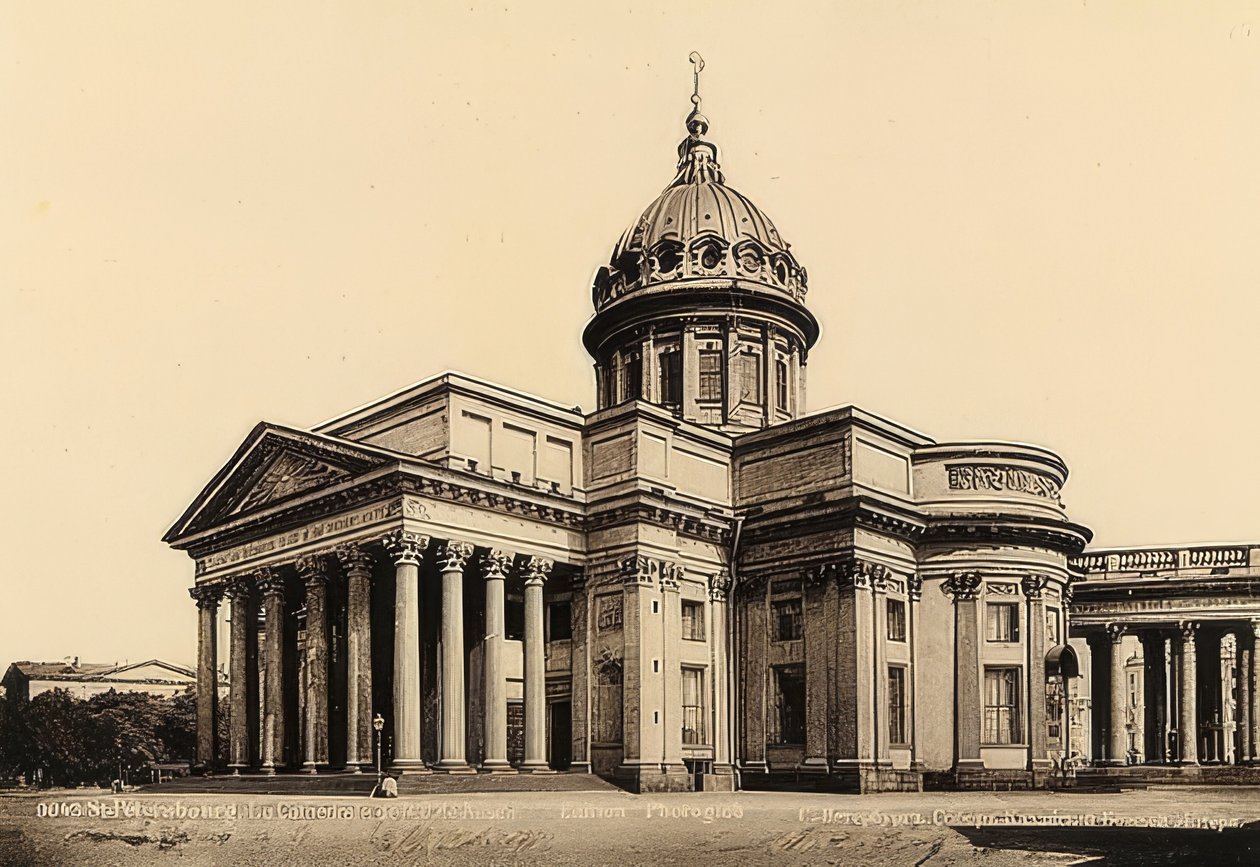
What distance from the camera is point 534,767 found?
40.8 metres

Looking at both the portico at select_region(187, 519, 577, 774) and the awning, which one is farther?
the awning

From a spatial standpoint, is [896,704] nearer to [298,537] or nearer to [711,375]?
[711,375]

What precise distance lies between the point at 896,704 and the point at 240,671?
21.8m

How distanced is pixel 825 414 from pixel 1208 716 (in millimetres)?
25576

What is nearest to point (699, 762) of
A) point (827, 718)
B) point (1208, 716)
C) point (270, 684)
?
point (827, 718)

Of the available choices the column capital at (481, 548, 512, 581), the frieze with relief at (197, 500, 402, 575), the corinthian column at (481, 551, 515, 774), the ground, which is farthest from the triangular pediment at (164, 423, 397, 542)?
the ground

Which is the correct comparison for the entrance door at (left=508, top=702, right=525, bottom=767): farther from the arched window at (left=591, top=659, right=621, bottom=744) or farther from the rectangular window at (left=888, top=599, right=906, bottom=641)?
the rectangular window at (left=888, top=599, right=906, bottom=641)

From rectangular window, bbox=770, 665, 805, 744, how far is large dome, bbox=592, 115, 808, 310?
51.9ft

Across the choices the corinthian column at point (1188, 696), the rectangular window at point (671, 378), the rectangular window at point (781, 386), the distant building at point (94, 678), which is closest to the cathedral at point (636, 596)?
the distant building at point (94, 678)

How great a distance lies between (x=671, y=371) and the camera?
53.7 metres

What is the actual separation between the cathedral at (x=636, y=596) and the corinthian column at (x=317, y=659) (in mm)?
83

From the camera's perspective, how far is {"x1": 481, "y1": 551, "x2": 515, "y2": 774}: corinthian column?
3984 centimetres

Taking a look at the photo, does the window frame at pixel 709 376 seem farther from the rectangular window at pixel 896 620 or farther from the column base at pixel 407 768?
the column base at pixel 407 768

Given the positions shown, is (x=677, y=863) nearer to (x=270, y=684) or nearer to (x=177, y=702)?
(x=270, y=684)
